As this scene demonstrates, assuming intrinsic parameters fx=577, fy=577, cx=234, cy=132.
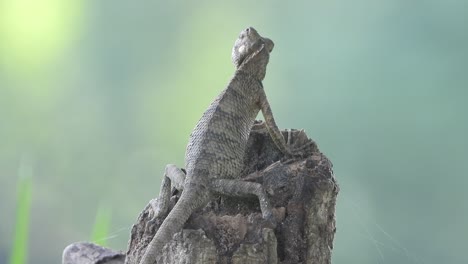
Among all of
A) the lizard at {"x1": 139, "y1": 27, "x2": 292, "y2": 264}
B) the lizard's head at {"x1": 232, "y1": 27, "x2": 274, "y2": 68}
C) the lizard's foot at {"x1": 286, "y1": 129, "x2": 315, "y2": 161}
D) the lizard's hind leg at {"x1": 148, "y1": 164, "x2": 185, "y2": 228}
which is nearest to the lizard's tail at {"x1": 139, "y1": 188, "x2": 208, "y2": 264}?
the lizard at {"x1": 139, "y1": 27, "x2": 292, "y2": 264}

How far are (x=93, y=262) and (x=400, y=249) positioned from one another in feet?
6.30

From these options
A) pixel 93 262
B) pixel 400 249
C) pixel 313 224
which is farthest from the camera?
pixel 400 249

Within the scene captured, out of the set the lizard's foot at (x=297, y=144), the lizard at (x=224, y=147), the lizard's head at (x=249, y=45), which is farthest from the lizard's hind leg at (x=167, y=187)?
the lizard's head at (x=249, y=45)

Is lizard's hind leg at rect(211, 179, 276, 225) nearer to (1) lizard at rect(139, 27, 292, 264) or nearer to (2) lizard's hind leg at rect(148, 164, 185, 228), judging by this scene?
(1) lizard at rect(139, 27, 292, 264)

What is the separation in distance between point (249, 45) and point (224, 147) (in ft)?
2.05

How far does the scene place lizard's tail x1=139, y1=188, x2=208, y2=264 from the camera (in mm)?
2174

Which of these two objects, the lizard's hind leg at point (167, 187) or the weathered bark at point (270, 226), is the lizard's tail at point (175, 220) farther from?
the lizard's hind leg at point (167, 187)

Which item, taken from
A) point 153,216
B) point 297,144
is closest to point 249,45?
point 297,144

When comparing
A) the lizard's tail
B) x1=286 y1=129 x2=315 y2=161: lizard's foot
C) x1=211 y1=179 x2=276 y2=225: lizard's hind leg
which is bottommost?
the lizard's tail

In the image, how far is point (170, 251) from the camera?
230 cm

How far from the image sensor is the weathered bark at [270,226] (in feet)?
7.27

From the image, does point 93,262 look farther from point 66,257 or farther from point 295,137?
point 295,137

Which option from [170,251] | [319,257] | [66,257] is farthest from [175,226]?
[66,257]

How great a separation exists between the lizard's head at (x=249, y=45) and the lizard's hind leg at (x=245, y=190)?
79cm
